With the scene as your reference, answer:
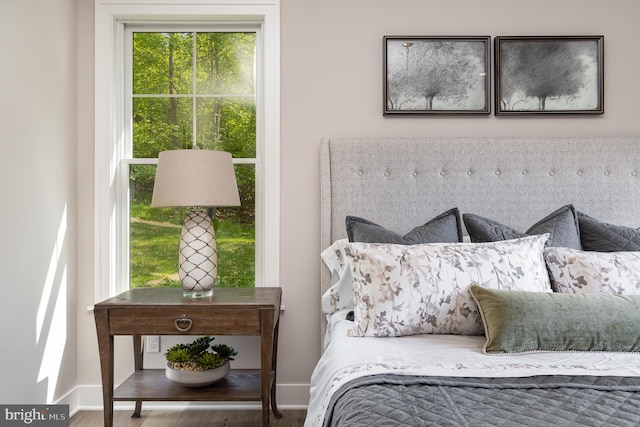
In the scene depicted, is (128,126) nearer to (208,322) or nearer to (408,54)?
(208,322)

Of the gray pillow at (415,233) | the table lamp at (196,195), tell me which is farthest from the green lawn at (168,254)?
the gray pillow at (415,233)

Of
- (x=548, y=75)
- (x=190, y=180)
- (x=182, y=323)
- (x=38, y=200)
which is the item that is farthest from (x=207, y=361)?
(x=548, y=75)

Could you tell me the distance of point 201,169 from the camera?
7.26 ft

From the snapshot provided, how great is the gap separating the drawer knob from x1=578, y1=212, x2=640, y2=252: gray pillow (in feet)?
6.04

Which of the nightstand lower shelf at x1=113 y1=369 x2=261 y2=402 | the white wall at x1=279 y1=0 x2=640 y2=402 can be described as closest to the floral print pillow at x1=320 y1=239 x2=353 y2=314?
the white wall at x1=279 y1=0 x2=640 y2=402

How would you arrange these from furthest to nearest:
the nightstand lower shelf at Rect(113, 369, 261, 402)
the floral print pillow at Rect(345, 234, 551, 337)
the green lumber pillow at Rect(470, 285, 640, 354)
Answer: the nightstand lower shelf at Rect(113, 369, 261, 402) → the floral print pillow at Rect(345, 234, 551, 337) → the green lumber pillow at Rect(470, 285, 640, 354)

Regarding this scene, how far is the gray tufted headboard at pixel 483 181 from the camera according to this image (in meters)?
2.54

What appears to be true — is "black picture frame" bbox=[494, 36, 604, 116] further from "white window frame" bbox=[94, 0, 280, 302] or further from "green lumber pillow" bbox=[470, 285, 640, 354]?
"green lumber pillow" bbox=[470, 285, 640, 354]

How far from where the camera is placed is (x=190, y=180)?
7.22ft

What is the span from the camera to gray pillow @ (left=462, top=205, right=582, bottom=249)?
2160 millimetres

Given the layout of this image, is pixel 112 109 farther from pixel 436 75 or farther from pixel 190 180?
pixel 436 75

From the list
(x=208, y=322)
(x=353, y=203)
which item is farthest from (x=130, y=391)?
(x=353, y=203)

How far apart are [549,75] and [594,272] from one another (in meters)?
1.29

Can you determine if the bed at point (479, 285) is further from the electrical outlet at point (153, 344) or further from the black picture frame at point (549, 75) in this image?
the electrical outlet at point (153, 344)
